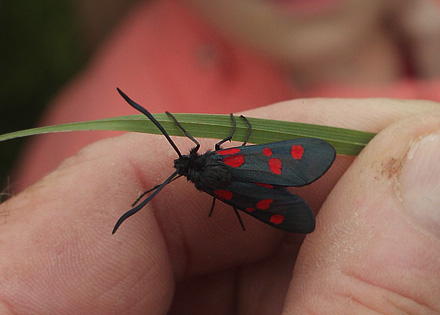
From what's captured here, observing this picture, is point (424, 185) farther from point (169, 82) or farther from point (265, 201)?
point (169, 82)

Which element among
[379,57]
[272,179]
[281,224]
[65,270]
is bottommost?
[379,57]

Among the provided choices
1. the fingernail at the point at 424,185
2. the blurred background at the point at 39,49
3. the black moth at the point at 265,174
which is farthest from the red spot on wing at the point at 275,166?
the blurred background at the point at 39,49

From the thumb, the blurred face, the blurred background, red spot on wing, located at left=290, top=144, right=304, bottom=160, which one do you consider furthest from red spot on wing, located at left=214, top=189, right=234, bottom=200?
the blurred background

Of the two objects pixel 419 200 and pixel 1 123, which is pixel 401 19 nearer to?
pixel 419 200

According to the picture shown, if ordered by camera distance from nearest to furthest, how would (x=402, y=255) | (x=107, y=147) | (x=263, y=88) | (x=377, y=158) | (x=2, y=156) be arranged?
(x=402, y=255) < (x=377, y=158) < (x=107, y=147) < (x=263, y=88) < (x=2, y=156)

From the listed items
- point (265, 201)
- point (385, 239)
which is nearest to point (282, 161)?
point (265, 201)

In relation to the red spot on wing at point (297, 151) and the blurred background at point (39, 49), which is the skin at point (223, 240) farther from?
the blurred background at point (39, 49)

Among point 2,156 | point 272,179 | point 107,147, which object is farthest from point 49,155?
point 272,179
